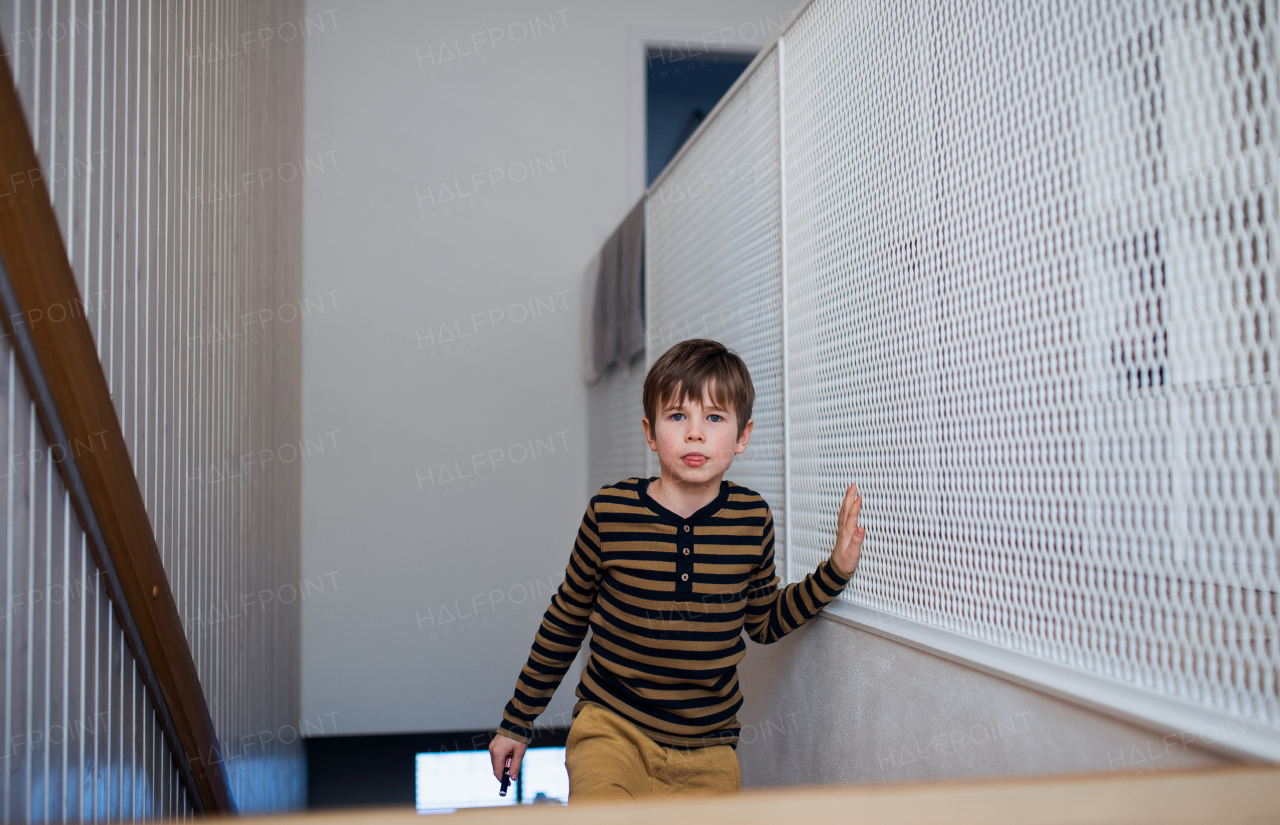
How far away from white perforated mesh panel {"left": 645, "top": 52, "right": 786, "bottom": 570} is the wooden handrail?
3.33 feet

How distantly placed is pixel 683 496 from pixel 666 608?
162 millimetres

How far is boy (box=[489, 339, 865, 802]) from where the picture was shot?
1.28 meters

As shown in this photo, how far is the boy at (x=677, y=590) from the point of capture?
1.28 meters

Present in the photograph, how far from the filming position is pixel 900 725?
1142 mm

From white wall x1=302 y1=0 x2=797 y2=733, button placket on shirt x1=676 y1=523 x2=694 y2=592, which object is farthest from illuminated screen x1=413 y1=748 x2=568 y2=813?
button placket on shirt x1=676 y1=523 x2=694 y2=592

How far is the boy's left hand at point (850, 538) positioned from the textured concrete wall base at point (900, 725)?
97 millimetres

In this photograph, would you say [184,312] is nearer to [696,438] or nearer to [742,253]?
[696,438]

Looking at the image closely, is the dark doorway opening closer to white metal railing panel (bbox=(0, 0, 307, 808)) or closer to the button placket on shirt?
white metal railing panel (bbox=(0, 0, 307, 808))

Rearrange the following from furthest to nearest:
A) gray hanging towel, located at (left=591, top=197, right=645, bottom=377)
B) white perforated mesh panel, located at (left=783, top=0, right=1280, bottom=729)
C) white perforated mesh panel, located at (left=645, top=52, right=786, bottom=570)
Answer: gray hanging towel, located at (left=591, top=197, right=645, bottom=377) → white perforated mesh panel, located at (left=645, top=52, right=786, bottom=570) → white perforated mesh panel, located at (left=783, top=0, right=1280, bottom=729)

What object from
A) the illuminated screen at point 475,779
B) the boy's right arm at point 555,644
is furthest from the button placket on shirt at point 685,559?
the illuminated screen at point 475,779

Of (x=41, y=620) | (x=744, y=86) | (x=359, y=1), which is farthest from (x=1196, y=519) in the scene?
(x=359, y=1)

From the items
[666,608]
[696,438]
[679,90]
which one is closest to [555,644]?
[666,608]

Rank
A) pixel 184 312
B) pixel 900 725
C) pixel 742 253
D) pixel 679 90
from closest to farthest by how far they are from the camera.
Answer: pixel 900 725, pixel 184 312, pixel 742 253, pixel 679 90

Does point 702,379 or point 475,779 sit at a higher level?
point 702,379
